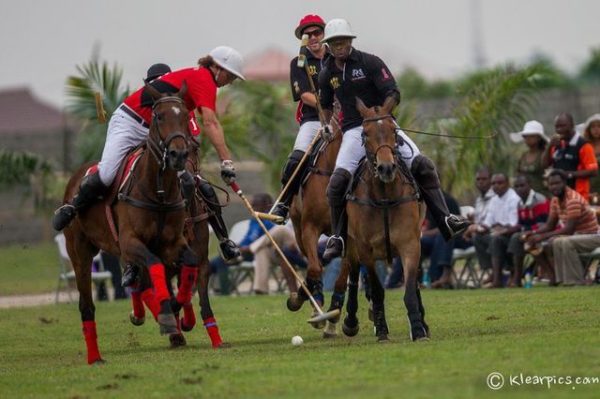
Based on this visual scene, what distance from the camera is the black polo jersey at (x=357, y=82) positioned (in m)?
14.9

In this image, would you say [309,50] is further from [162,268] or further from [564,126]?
[564,126]

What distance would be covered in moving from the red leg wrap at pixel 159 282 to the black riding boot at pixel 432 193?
276 cm

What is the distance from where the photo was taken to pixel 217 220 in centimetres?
1669

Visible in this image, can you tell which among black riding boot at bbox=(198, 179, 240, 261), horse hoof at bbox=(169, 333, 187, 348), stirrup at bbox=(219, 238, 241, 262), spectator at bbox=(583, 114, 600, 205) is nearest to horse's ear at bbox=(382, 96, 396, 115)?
black riding boot at bbox=(198, 179, 240, 261)

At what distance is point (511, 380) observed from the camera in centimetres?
1066

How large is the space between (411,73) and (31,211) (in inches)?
1292

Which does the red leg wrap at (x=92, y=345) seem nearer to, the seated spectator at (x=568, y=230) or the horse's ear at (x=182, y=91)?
the horse's ear at (x=182, y=91)

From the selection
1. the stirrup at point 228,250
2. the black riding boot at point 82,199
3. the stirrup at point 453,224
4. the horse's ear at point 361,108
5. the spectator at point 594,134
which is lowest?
the stirrup at point 228,250

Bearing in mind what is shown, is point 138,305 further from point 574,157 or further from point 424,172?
point 574,157

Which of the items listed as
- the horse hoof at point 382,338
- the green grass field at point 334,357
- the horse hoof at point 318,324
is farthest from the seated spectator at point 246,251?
the horse hoof at point 382,338

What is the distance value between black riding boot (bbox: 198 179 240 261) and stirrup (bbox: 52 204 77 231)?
66.6 inches

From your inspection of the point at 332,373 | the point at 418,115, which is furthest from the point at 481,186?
the point at 332,373

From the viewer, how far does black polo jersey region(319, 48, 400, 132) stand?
14.9m

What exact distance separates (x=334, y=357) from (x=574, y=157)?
1025 cm
